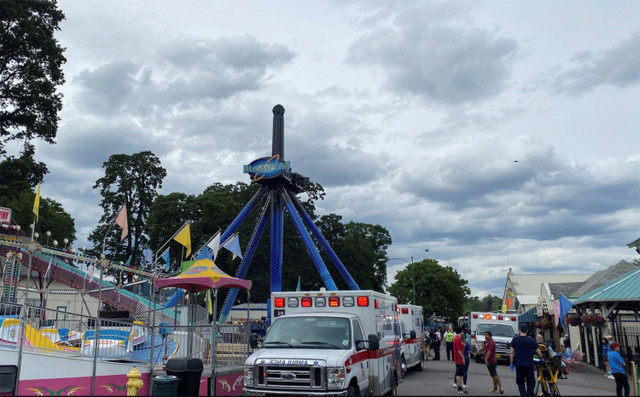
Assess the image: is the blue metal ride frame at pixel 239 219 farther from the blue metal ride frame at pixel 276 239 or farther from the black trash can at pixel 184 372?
the black trash can at pixel 184 372

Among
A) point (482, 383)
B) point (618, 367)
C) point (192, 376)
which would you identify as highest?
point (192, 376)

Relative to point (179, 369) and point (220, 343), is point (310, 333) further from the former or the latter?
point (220, 343)

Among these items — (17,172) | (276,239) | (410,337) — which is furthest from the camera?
(276,239)

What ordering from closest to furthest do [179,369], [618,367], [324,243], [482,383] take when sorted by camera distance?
[179,369]
[618,367]
[482,383]
[324,243]

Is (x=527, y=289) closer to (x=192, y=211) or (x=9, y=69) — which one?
(x=192, y=211)

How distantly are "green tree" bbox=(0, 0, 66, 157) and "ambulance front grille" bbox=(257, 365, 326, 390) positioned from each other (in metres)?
28.0

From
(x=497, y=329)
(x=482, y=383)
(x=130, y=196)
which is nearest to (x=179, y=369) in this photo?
(x=482, y=383)

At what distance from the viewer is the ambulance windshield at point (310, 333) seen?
9.92 m

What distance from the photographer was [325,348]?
383 inches

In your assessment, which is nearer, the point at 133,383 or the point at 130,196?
the point at 133,383

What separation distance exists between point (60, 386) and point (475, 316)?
72.4ft

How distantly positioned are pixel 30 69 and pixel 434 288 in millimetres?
64200

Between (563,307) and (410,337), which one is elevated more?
(563,307)

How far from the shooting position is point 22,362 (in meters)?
10.6
